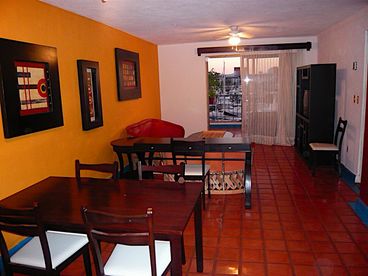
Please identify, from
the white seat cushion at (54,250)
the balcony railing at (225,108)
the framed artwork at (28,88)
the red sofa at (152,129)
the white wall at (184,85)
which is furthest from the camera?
the balcony railing at (225,108)

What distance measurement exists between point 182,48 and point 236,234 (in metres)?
4.88

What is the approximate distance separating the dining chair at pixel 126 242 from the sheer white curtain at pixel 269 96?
18.3 feet

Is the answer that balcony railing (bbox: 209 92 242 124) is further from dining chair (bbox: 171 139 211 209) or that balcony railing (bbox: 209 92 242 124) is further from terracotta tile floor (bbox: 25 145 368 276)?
dining chair (bbox: 171 139 211 209)

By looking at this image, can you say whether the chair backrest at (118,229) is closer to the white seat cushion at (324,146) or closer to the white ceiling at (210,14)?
the white ceiling at (210,14)

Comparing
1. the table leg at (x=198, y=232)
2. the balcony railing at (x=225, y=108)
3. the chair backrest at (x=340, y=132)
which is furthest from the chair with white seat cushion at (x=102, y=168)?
the balcony railing at (x=225, y=108)

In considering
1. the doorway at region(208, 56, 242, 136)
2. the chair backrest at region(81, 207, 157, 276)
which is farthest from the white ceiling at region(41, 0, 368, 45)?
the doorway at region(208, 56, 242, 136)

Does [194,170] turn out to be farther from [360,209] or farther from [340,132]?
[340,132]

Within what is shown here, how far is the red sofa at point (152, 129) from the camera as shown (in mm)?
5181

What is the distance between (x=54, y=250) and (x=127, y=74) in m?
3.73

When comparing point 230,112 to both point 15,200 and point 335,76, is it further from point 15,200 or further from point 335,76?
point 15,200

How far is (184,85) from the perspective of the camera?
7219 millimetres

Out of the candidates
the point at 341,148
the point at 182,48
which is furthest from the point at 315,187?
the point at 182,48

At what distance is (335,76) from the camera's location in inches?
200

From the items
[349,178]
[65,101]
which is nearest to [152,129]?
[65,101]
